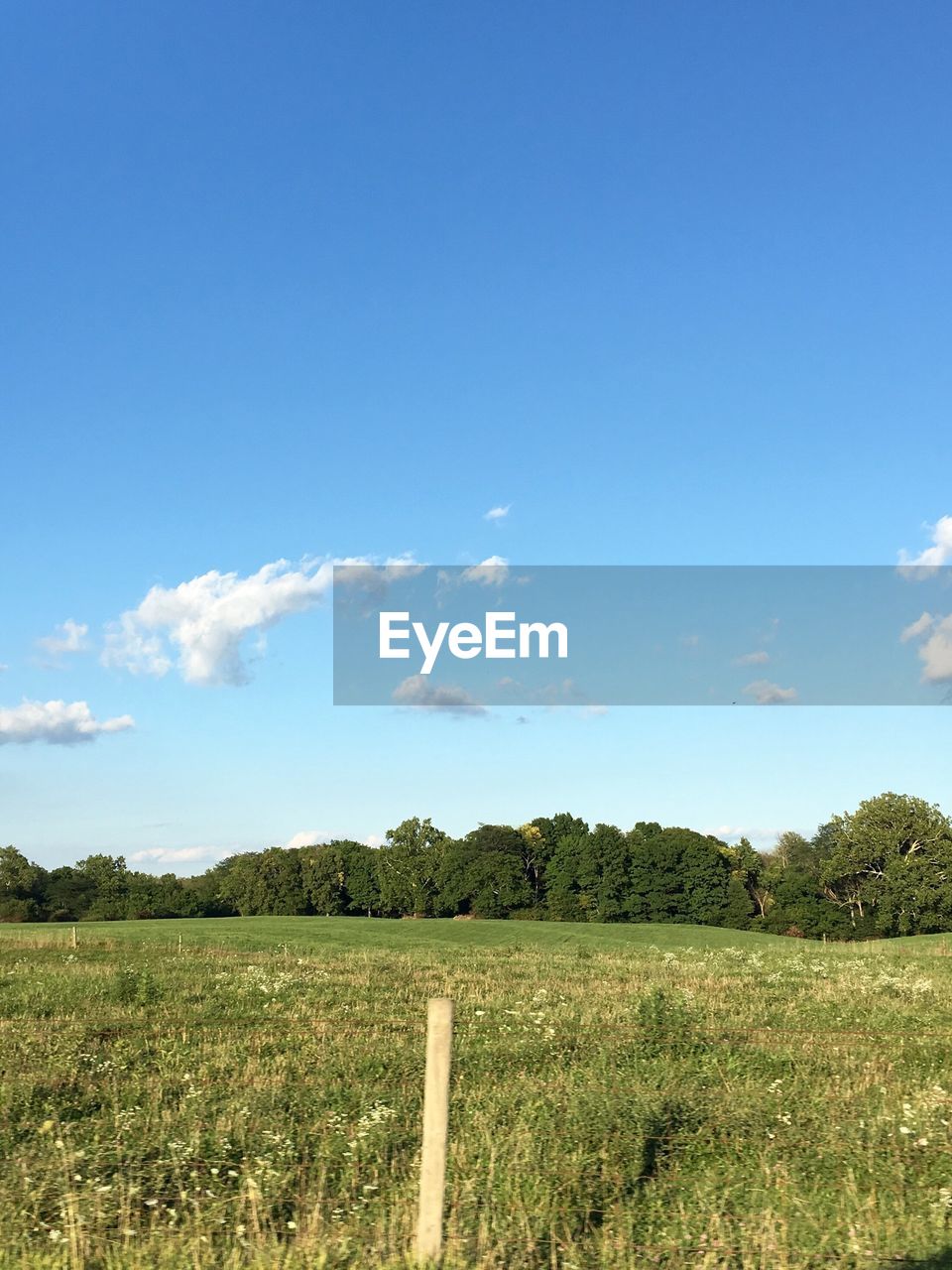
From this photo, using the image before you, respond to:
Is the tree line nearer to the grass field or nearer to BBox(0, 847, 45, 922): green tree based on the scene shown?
BBox(0, 847, 45, 922): green tree

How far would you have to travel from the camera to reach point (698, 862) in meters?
110

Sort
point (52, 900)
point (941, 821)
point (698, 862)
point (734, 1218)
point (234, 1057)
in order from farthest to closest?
1. point (52, 900)
2. point (698, 862)
3. point (941, 821)
4. point (234, 1057)
5. point (734, 1218)

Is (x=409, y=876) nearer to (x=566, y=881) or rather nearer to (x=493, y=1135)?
(x=566, y=881)

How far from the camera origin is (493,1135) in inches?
400

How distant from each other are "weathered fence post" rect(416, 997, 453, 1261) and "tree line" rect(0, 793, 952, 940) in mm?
95705

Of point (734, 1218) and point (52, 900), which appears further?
point (52, 900)

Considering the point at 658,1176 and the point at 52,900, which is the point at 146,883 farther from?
the point at 658,1176

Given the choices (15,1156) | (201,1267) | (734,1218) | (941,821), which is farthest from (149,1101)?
(941,821)

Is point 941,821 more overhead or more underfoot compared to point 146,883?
more overhead

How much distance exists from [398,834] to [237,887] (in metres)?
20.5

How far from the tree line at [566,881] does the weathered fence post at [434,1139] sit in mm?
95705

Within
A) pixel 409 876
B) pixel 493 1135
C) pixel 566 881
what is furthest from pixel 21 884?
pixel 493 1135

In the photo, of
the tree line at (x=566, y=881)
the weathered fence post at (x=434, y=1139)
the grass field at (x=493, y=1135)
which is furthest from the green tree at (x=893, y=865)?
the weathered fence post at (x=434, y=1139)

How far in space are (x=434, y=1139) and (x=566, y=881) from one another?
108812 millimetres
